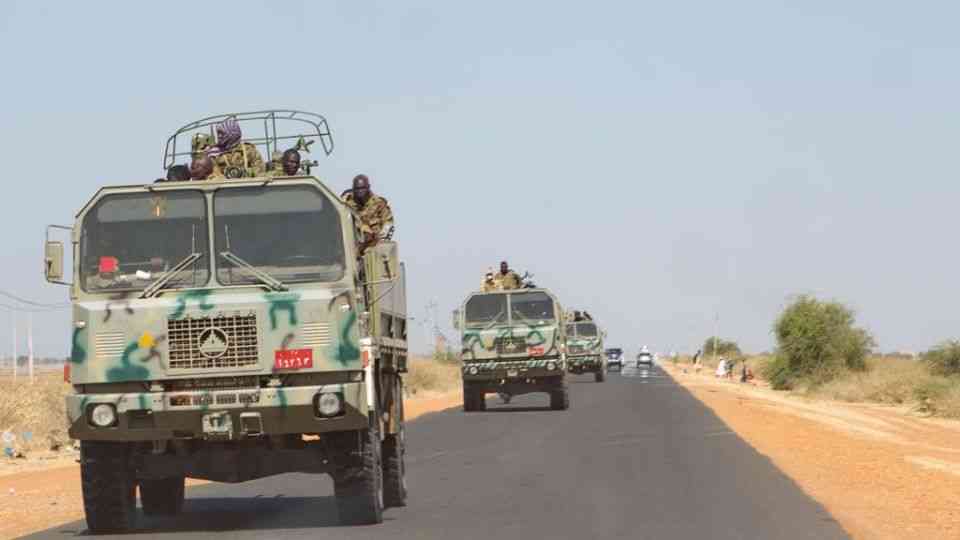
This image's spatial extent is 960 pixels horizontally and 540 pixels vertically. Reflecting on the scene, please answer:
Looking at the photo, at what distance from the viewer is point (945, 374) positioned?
60562mm

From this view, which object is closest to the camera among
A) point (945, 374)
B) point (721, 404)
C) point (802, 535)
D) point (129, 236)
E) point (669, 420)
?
point (802, 535)

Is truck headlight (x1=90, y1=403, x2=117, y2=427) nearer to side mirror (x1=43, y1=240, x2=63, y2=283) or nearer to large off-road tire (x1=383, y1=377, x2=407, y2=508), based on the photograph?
side mirror (x1=43, y1=240, x2=63, y2=283)

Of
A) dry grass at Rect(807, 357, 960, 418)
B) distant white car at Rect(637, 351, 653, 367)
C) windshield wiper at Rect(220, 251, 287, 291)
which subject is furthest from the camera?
distant white car at Rect(637, 351, 653, 367)

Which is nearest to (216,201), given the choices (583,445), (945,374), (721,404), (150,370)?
(150,370)

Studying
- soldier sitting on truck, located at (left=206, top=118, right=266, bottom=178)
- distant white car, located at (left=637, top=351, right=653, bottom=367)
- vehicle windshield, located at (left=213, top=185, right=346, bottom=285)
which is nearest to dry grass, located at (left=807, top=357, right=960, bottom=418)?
soldier sitting on truck, located at (left=206, top=118, right=266, bottom=178)

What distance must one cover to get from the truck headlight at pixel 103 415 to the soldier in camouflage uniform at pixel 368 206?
3225 millimetres

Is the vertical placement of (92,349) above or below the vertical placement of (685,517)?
above

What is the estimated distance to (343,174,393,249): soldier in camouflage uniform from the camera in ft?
48.7

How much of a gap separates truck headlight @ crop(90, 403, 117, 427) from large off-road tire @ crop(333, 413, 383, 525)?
1.93 metres

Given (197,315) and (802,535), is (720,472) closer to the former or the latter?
(802,535)

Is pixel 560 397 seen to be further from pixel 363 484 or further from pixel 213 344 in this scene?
pixel 213 344

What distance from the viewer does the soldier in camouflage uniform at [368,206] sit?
14.9 metres

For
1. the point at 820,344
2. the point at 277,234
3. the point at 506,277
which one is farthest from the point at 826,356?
the point at 277,234

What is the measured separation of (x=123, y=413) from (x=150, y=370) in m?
0.40
